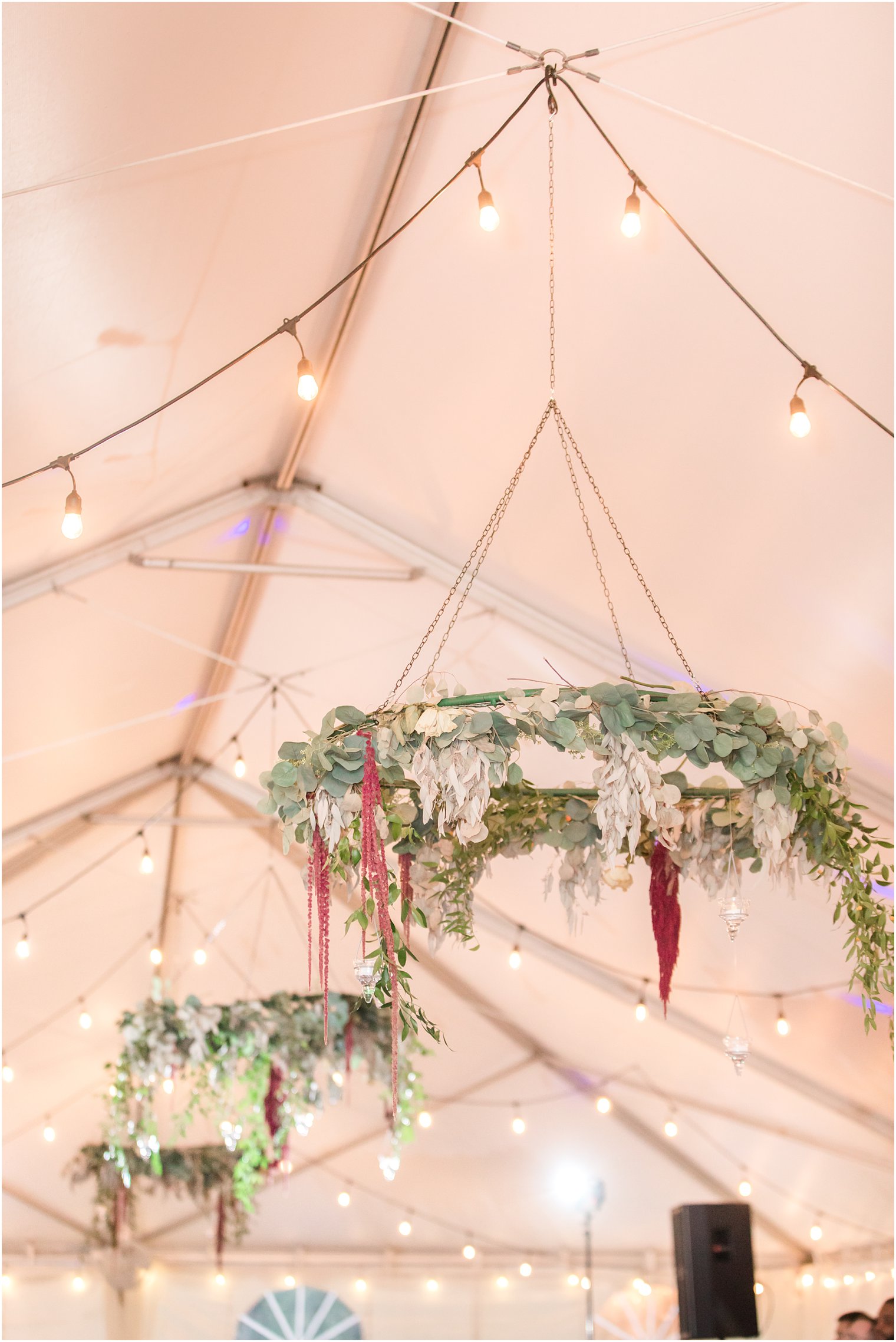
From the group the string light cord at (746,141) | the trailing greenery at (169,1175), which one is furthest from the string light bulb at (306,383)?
the trailing greenery at (169,1175)

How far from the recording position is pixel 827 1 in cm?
296

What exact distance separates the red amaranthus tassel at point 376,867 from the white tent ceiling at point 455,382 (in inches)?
70.5

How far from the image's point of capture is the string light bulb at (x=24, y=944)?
25.0 feet

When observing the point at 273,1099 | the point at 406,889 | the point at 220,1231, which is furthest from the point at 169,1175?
the point at 406,889

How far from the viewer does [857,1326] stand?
602 cm

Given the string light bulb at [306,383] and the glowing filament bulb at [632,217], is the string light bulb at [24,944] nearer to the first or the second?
the string light bulb at [306,383]

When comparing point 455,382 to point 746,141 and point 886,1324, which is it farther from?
point 886,1324

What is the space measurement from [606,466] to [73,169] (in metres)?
A: 2.07

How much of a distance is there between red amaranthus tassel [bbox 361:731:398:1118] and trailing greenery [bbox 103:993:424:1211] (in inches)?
157

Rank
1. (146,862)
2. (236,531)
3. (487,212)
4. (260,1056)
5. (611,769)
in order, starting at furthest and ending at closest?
(146,862)
(260,1056)
(236,531)
(487,212)
(611,769)

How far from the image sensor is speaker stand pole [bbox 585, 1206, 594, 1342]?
1026cm

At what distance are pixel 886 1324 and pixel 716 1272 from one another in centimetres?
91

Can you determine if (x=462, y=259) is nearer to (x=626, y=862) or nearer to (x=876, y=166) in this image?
(x=876, y=166)

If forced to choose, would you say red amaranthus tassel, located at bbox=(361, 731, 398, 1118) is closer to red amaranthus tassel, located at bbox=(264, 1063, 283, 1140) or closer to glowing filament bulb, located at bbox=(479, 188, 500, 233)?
glowing filament bulb, located at bbox=(479, 188, 500, 233)
